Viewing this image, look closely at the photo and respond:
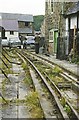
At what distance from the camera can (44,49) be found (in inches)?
1423

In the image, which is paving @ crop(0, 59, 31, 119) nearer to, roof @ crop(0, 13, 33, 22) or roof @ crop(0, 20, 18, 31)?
roof @ crop(0, 20, 18, 31)

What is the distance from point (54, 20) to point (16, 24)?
57733mm

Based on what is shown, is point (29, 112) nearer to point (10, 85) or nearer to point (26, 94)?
point (26, 94)

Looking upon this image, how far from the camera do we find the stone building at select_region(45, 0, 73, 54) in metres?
27.9

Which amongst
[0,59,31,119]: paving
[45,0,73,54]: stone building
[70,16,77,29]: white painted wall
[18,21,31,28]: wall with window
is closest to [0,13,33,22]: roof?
[18,21,31,28]: wall with window

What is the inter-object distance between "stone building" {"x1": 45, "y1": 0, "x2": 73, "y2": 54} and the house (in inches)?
1893

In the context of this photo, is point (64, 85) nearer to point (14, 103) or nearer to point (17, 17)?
point (14, 103)

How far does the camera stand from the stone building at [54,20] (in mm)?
27875

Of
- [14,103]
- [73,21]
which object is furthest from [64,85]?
[73,21]

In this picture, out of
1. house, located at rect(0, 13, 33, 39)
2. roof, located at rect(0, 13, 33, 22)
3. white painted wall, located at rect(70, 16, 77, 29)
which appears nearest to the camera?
white painted wall, located at rect(70, 16, 77, 29)

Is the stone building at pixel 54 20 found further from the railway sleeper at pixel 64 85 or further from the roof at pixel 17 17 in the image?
the roof at pixel 17 17

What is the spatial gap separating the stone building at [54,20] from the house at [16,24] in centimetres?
4809

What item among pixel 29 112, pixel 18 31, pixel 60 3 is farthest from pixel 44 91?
pixel 18 31

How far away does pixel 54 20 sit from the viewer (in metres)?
32.1
